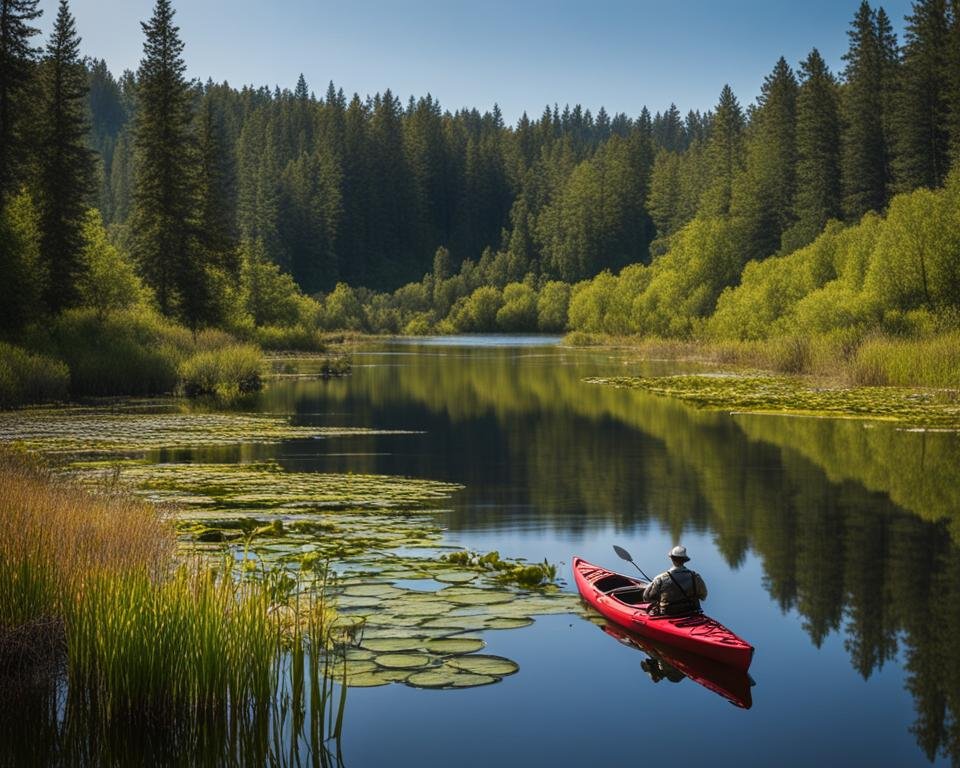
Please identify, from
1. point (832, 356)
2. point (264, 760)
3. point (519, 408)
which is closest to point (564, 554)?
point (264, 760)

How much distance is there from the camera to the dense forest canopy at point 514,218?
53.2 metres

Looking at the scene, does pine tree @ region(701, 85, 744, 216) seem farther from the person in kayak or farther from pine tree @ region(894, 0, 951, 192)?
the person in kayak

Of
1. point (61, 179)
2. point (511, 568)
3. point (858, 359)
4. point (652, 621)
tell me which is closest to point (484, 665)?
point (652, 621)

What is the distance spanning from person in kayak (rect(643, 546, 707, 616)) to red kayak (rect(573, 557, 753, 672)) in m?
0.12

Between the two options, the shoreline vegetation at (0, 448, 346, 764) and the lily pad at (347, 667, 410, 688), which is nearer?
the shoreline vegetation at (0, 448, 346, 764)

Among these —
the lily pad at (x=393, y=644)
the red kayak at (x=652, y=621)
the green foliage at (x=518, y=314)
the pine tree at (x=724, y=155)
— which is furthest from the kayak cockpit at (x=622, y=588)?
the green foliage at (x=518, y=314)

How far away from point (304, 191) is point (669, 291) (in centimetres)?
9925

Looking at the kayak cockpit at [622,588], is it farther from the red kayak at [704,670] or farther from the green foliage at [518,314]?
the green foliage at [518,314]

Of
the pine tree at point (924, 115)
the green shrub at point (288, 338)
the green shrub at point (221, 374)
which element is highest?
the pine tree at point (924, 115)

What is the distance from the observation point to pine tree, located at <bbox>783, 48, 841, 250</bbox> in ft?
320

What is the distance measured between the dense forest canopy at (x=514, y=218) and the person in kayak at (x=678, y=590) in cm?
3640

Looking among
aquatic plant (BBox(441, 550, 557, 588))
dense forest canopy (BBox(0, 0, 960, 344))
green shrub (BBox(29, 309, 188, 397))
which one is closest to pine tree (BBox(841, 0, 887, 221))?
dense forest canopy (BBox(0, 0, 960, 344))

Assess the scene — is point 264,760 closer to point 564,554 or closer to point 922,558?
point 564,554

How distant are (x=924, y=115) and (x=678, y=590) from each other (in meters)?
82.3
